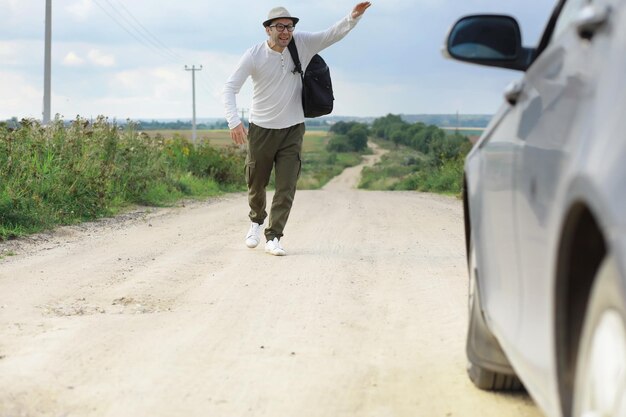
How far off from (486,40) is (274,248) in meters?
6.00

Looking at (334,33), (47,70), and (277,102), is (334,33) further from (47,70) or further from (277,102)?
(47,70)

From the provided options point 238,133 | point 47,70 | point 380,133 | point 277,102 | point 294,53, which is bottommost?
point 380,133

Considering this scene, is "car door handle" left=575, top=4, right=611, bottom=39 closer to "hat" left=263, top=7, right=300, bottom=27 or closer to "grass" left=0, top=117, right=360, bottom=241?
"hat" left=263, top=7, right=300, bottom=27

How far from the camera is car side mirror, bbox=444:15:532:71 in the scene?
147 inches

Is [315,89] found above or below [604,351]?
above

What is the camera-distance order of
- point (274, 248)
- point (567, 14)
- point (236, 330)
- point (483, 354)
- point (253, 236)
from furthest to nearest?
point (253, 236) < point (274, 248) < point (236, 330) < point (483, 354) < point (567, 14)

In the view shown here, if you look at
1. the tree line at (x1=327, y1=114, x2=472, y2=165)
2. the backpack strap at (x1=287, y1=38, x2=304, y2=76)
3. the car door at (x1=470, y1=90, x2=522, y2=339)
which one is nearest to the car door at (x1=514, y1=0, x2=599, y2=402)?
the car door at (x1=470, y1=90, x2=522, y2=339)

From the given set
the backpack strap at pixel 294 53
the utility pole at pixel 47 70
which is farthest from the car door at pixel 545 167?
the utility pole at pixel 47 70

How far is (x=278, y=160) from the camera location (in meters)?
10.1

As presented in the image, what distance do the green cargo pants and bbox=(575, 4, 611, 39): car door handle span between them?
728 cm

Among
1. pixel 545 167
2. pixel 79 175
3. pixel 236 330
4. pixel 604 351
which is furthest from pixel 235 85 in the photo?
pixel 604 351

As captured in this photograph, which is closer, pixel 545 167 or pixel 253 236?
pixel 545 167

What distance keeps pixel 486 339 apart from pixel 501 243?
828mm

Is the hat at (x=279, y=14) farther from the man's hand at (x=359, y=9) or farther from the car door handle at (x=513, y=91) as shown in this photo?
the car door handle at (x=513, y=91)
